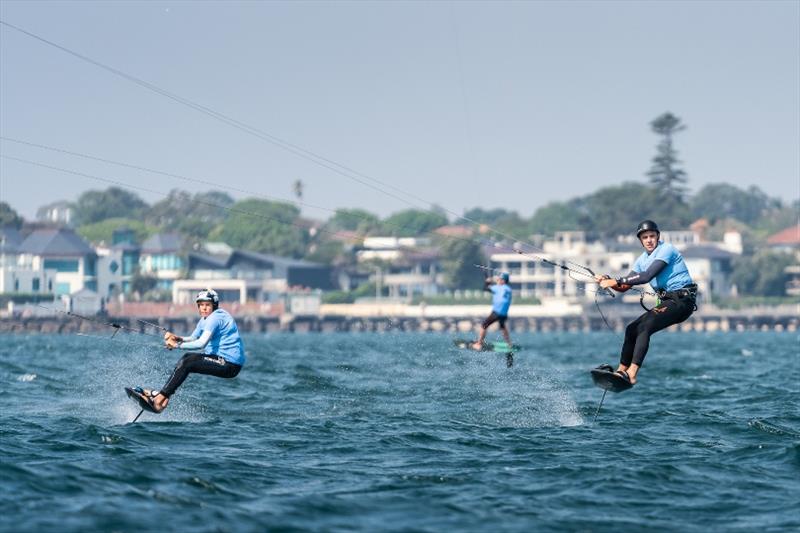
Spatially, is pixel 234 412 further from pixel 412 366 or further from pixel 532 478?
pixel 412 366

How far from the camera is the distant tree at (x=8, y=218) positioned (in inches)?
7677

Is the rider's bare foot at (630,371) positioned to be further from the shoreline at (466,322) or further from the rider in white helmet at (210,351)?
the shoreline at (466,322)

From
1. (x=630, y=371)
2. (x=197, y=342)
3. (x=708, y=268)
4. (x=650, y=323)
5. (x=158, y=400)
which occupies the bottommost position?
(x=158, y=400)

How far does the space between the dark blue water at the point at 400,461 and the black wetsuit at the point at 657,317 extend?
1.38 meters

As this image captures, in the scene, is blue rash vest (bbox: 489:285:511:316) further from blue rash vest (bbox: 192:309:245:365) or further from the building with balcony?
the building with balcony

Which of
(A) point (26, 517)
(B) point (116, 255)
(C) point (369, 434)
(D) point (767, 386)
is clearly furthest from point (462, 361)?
(B) point (116, 255)

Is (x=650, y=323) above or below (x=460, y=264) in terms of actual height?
below

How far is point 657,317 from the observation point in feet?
66.6

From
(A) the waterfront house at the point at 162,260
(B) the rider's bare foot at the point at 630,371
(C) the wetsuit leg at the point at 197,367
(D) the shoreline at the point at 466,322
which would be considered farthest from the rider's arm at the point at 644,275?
(A) the waterfront house at the point at 162,260

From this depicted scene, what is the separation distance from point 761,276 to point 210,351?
181507 millimetres

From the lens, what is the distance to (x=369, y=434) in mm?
22422

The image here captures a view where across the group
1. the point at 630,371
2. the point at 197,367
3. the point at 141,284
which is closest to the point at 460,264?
the point at 141,284

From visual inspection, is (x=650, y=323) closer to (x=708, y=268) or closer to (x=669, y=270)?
(x=669, y=270)

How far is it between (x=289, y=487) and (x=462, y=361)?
33.1 meters
